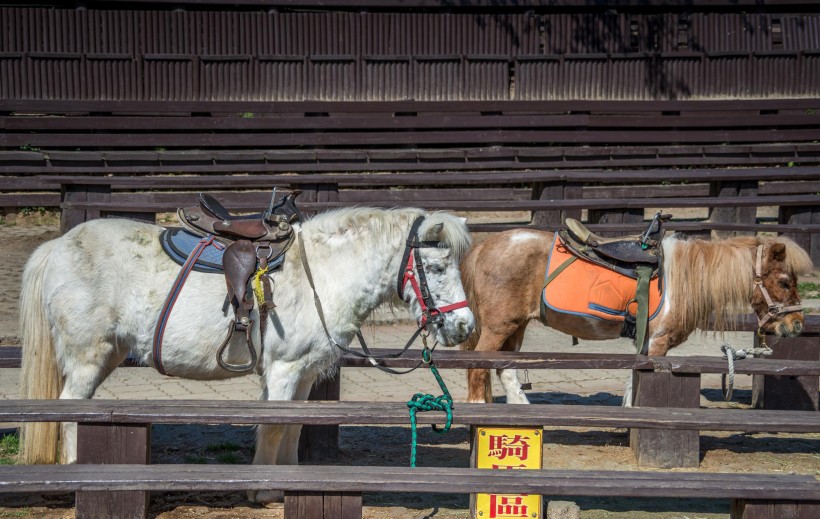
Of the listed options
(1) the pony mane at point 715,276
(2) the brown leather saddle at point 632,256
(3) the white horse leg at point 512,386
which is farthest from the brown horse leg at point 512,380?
(1) the pony mane at point 715,276

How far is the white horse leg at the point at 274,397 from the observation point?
5.14 meters

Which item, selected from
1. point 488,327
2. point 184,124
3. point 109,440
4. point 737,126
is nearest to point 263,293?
point 109,440

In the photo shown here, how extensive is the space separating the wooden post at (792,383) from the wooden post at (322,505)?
4.51m

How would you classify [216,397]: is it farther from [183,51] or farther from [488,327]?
[183,51]

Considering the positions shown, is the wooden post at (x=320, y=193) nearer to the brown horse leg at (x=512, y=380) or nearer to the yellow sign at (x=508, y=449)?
the brown horse leg at (x=512, y=380)

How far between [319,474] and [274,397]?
3.01 feet

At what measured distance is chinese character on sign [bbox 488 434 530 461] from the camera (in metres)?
4.95

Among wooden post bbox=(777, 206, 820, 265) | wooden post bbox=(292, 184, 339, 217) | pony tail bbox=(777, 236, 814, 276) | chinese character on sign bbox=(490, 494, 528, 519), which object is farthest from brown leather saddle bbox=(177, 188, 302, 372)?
wooden post bbox=(777, 206, 820, 265)

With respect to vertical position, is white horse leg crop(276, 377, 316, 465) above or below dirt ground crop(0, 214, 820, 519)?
above

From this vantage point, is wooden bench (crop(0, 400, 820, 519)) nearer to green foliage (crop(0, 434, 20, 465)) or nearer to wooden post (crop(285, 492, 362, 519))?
wooden post (crop(285, 492, 362, 519))

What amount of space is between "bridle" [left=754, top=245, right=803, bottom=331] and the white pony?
250 centimetres

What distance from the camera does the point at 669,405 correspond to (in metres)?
6.38

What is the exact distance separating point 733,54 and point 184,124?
12894 millimetres

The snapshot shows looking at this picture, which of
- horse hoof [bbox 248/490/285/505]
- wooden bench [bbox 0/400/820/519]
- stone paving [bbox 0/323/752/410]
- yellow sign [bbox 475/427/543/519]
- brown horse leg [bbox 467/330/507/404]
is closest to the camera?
wooden bench [bbox 0/400/820/519]
